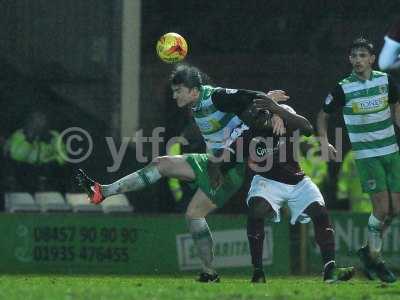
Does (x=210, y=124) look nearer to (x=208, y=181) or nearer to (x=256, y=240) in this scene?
(x=208, y=181)

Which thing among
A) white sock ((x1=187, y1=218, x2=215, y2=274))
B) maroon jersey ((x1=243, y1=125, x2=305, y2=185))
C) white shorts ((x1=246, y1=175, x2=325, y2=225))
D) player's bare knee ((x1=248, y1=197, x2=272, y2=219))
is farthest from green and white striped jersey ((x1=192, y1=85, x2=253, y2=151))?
white sock ((x1=187, y1=218, x2=215, y2=274))

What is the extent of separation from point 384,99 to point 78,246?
553cm

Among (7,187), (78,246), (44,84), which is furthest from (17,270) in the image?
(44,84)

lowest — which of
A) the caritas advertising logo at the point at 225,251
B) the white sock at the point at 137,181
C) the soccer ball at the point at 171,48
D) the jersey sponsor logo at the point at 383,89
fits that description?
the caritas advertising logo at the point at 225,251

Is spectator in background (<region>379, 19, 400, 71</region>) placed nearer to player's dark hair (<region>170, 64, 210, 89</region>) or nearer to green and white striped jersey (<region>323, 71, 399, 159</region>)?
green and white striped jersey (<region>323, 71, 399, 159</region>)

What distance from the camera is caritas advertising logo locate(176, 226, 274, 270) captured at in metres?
17.9

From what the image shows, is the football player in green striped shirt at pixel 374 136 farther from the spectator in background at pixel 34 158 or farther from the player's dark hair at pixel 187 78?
the spectator in background at pixel 34 158

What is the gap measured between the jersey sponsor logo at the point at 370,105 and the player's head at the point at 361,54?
302mm

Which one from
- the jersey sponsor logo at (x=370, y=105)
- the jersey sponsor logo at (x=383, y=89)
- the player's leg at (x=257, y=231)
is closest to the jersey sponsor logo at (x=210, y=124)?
the player's leg at (x=257, y=231)

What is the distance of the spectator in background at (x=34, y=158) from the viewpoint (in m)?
19.7

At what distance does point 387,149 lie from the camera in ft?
44.8

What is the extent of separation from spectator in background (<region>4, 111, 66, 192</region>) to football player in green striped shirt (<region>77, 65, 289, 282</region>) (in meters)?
6.29

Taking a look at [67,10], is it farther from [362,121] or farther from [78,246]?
[362,121]

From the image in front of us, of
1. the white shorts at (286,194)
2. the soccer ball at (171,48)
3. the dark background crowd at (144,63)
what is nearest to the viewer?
the white shorts at (286,194)
